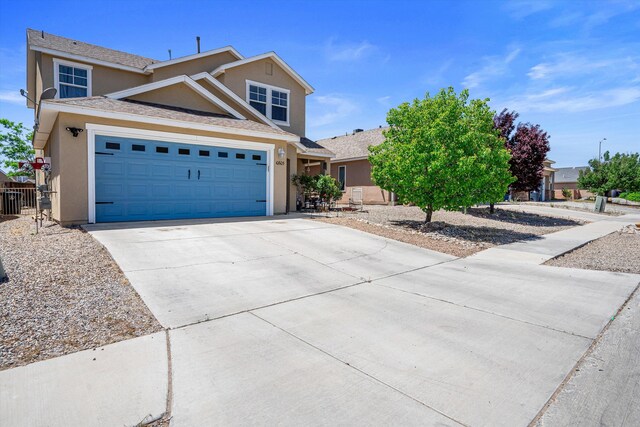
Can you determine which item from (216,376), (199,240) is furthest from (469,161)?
(216,376)

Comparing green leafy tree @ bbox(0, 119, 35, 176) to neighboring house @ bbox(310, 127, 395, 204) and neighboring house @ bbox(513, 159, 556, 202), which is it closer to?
neighboring house @ bbox(310, 127, 395, 204)

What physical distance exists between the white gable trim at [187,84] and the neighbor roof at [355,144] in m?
10.7

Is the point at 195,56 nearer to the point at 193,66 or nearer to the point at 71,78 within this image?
the point at 193,66

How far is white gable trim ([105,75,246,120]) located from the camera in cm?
1115

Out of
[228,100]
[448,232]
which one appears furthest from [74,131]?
[448,232]

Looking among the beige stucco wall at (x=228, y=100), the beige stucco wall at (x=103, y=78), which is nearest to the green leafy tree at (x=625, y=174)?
the beige stucco wall at (x=228, y=100)

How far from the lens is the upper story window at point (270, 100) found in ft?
53.0

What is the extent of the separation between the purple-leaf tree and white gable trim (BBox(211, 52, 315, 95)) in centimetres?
1006

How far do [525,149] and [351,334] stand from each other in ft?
56.9

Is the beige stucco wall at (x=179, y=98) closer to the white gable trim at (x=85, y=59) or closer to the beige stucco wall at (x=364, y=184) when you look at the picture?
the white gable trim at (x=85, y=59)

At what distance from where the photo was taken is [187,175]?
1093 cm

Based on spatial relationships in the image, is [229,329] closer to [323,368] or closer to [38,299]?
[323,368]

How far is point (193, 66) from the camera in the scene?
51.4ft

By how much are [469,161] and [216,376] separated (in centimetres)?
928
